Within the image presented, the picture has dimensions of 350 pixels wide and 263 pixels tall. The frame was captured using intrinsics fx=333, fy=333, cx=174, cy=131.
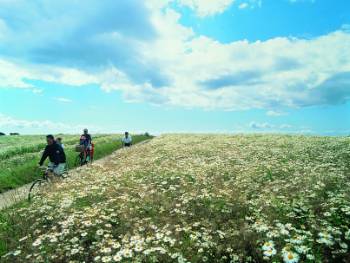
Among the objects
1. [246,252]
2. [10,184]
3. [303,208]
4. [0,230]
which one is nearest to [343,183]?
[303,208]

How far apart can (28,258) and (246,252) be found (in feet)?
17.9

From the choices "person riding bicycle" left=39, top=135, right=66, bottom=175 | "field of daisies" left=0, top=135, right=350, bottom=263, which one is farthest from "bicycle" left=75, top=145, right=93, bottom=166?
"field of daisies" left=0, top=135, right=350, bottom=263

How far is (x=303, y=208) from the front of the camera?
10062mm

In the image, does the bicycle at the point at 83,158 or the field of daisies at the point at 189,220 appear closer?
the field of daisies at the point at 189,220

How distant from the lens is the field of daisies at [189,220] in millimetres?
7941

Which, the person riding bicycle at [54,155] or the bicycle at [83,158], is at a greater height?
the person riding bicycle at [54,155]

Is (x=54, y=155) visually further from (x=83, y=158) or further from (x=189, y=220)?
(x=83, y=158)

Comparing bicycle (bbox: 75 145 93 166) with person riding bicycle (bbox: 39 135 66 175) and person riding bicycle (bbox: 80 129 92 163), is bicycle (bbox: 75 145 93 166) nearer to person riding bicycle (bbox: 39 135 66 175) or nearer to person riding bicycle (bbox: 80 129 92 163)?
person riding bicycle (bbox: 80 129 92 163)

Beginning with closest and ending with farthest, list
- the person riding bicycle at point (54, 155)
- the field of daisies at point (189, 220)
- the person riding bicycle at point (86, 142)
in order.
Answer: the field of daisies at point (189, 220), the person riding bicycle at point (54, 155), the person riding bicycle at point (86, 142)

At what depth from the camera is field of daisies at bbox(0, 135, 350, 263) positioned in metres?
7.94

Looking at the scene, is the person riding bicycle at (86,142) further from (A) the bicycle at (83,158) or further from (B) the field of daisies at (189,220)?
(B) the field of daisies at (189,220)

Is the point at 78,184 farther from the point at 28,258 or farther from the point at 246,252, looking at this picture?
the point at 246,252

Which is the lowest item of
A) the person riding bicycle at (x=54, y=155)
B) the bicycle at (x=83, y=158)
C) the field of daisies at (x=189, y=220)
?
the field of daisies at (x=189, y=220)

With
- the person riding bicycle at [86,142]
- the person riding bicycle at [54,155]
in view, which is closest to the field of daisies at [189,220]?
the person riding bicycle at [54,155]
